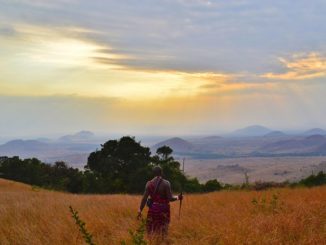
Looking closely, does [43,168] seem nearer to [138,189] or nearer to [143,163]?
[143,163]

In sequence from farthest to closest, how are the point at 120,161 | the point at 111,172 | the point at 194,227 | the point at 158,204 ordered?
the point at 120,161
the point at 111,172
the point at 158,204
the point at 194,227

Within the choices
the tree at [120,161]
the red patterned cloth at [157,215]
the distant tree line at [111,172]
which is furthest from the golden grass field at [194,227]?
the tree at [120,161]

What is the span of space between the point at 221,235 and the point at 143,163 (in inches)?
1615

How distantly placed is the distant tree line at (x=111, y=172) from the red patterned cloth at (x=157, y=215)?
32.0 meters

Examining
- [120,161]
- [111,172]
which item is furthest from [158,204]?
[120,161]

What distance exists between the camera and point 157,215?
880cm

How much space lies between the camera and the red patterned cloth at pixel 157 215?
8641 millimetres

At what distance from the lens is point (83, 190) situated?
43312 millimetres

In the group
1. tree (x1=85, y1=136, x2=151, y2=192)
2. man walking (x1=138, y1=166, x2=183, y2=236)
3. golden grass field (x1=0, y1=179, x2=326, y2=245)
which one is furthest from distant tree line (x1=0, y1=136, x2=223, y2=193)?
man walking (x1=138, y1=166, x2=183, y2=236)

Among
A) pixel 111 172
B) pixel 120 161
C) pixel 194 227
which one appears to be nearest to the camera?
pixel 194 227

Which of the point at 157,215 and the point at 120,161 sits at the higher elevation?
the point at 120,161

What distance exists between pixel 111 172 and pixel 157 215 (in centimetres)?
3836

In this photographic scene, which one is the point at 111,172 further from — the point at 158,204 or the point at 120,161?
the point at 158,204

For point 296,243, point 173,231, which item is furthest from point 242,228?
point 173,231
